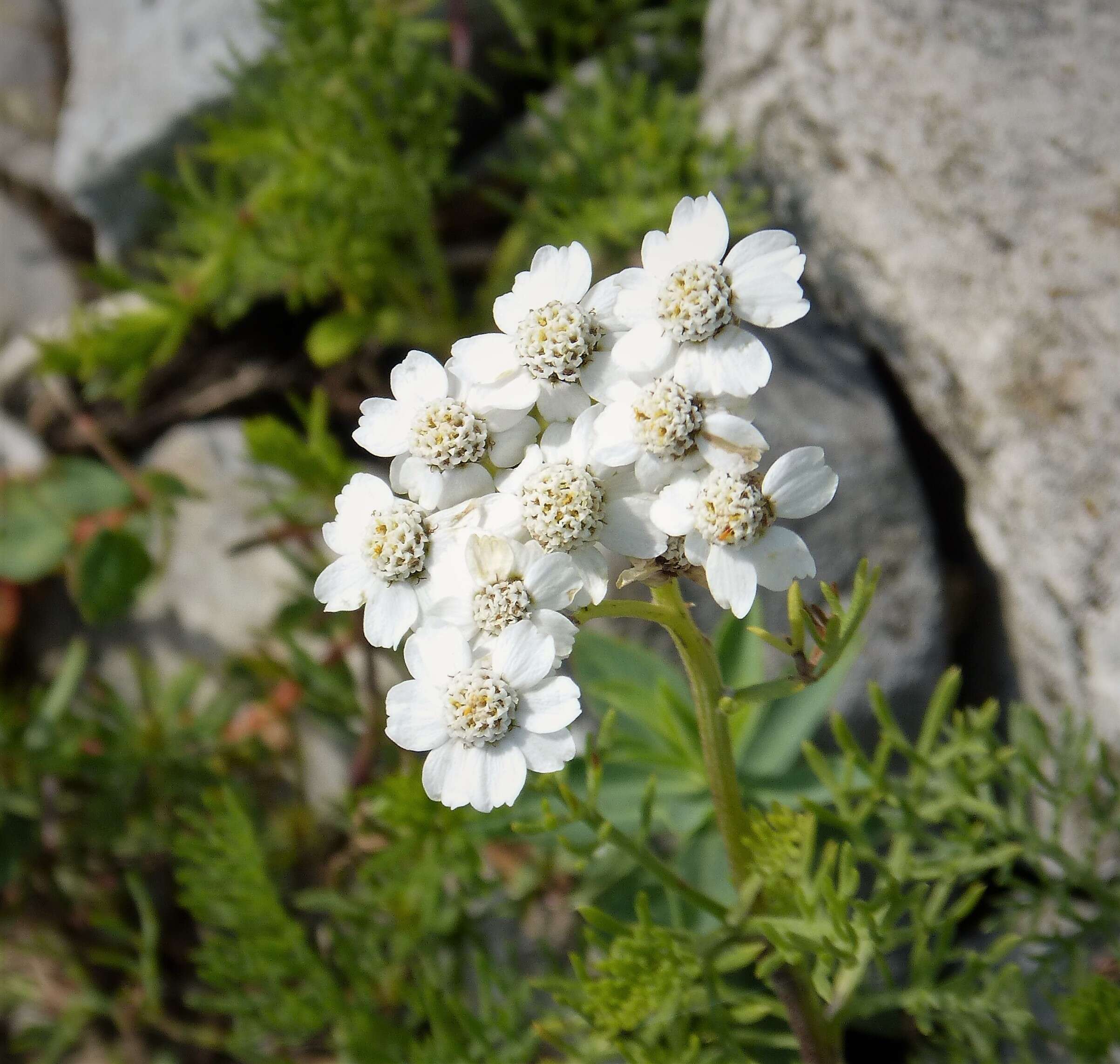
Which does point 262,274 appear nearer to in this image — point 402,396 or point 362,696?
point 362,696

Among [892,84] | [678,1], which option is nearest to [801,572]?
[892,84]

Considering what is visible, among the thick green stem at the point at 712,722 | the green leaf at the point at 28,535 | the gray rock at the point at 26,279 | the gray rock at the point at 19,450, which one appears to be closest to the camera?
the thick green stem at the point at 712,722

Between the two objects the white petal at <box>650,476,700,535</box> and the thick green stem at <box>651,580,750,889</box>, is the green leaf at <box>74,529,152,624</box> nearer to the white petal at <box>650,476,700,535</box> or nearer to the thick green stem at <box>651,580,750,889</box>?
the thick green stem at <box>651,580,750,889</box>

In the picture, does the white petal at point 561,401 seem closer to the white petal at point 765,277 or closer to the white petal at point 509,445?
the white petal at point 509,445

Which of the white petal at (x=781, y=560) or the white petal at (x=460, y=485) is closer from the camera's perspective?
the white petal at (x=781, y=560)

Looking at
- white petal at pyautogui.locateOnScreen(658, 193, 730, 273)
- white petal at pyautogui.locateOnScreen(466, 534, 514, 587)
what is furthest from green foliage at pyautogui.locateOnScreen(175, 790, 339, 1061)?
white petal at pyautogui.locateOnScreen(658, 193, 730, 273)

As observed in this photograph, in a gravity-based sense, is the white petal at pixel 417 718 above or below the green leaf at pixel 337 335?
above

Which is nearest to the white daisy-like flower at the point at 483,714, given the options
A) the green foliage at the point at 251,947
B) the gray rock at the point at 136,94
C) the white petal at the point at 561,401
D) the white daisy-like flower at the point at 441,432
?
the white daisy-like flower at the point at 441,432

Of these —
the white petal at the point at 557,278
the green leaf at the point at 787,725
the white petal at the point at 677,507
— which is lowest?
the green leaf at the point at 787,725

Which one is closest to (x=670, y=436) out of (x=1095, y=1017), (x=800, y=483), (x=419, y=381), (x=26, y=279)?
(x=800, y=483)
